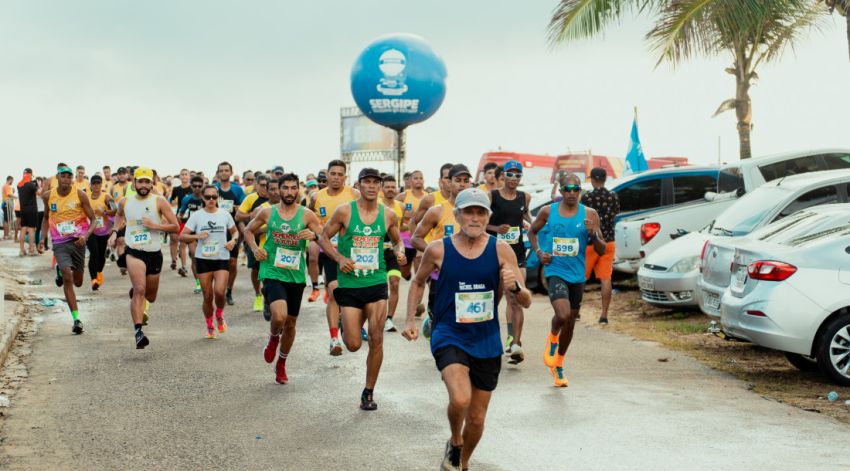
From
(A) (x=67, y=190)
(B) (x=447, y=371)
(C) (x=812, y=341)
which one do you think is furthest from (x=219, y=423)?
(A) (x=67, y=190)

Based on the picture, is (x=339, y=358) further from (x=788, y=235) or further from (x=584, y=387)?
(x=788, y=235)

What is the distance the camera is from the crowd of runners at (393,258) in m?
6.12

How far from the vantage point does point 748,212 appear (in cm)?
1240

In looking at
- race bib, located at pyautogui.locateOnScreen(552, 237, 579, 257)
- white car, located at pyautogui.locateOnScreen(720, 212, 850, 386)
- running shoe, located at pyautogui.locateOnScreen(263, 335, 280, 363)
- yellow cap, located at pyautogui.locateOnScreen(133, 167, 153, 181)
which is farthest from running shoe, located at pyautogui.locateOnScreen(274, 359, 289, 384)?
white car, located at pyautogui.locateOnScreen(720, 212, 850, 386)

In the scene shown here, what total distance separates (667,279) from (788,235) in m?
3.50

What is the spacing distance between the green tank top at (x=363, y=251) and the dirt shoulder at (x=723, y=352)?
3554 millimetres

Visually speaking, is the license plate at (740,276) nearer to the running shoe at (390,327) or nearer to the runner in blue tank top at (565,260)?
the runner in blue tank top at (565,260)

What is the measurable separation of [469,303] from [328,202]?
638cm

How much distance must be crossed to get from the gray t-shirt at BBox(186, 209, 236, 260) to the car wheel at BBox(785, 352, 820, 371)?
664cm

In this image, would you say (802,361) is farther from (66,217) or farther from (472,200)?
(66,217)

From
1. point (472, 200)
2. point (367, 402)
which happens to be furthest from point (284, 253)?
point (472, 200)

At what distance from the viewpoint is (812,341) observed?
9172 mm

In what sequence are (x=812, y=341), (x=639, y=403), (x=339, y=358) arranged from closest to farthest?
(x=639, y=403) < (x=812, y=341) < (x=339, y=358)

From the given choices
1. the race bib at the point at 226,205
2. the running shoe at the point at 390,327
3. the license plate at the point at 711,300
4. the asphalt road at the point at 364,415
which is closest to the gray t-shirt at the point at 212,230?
the asphalt road at the point at 364,415
